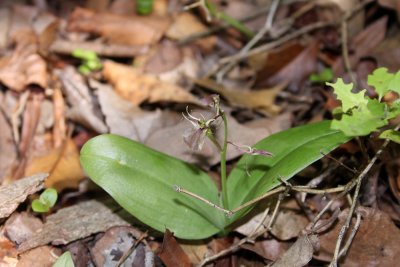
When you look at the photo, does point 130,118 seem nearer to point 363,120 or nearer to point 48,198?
point 48,198

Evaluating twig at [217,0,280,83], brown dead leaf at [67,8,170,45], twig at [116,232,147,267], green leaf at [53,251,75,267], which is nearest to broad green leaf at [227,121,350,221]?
twig at [116,232,147,267]

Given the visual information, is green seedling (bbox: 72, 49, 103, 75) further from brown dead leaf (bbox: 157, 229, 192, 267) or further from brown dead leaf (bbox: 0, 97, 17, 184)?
brown dead leaf (bbox: 157, 229, 192, 267)

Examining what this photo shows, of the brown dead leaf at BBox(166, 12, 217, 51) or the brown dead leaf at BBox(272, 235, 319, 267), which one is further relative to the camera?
the brown dead leaf at BBox(166, 12, 217, 51)

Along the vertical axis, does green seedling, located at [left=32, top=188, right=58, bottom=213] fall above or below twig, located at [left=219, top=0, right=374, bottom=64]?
below

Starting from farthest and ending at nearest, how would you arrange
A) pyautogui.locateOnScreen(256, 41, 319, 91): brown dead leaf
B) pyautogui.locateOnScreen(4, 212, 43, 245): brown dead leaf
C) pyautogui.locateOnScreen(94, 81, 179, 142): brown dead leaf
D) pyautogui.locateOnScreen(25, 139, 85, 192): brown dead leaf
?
pyautogui.locateOnScreen(256, 41, 319, 91): brown dead leaf < pyautogui.locateOnScreen(94, 81, 179, 142): brown dead leaf < pyautogui.locateOnScreen(25, 139, 85, 192): brown dead leaf < pyautogui.locateOnScreen(4, 212, 43, 245): brown dead leaf

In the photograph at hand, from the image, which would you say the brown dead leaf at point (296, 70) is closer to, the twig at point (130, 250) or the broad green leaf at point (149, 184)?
the broad green leaf at point (149, 184)

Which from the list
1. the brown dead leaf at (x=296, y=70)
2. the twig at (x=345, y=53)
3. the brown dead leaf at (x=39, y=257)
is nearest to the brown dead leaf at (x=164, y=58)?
the brown dead leaf at (x=296, y=70)
